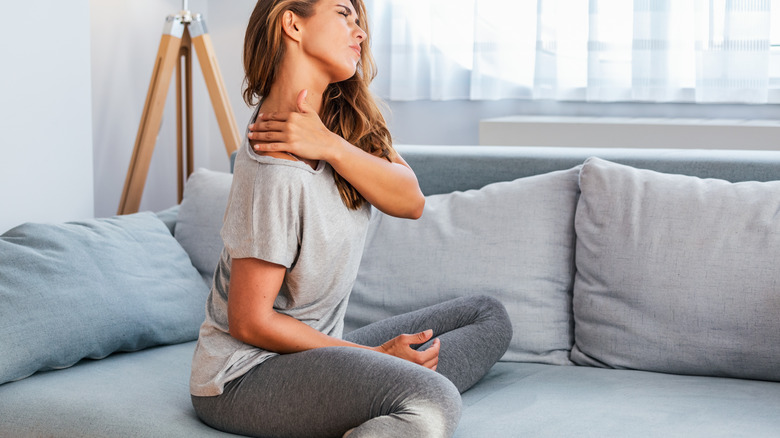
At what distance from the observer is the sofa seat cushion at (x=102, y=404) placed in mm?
1278

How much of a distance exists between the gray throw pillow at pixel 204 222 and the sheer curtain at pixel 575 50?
4.50 feet

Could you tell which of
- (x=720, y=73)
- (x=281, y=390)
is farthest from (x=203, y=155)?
(x=281, y=390)

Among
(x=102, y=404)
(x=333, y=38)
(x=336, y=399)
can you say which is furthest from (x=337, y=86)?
(x=102, y=404)

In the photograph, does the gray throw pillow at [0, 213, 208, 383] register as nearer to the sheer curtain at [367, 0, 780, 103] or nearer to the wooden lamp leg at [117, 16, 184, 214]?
the wooden lamp leg at [117, 16, 184, 214]

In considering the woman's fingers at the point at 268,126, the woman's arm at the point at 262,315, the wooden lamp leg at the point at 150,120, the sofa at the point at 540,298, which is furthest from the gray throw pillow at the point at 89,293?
the wooden lamp leg at the point at 150,120

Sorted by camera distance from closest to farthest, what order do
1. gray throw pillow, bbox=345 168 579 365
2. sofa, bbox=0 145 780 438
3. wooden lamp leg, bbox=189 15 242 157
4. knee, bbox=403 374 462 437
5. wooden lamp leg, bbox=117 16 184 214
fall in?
knee, bbox=403 374 462 437 < sofa, bbox=0 145 780 438 < gray throw pillow, bbox=345 168 579 365 < wooden lamp leg, bbox=117 16 184 214 < wooden lamp leg, bbox=189 15 242 157

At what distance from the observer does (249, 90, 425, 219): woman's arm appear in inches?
44.9

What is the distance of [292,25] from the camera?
3.91 ft

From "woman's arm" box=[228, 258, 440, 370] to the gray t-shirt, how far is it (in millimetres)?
21

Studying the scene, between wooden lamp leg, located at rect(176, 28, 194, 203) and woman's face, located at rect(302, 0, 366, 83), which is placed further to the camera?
wooden lamp leg, located at rect(176, 28, 194, 203)

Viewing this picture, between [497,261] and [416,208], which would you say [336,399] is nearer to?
[416,208]

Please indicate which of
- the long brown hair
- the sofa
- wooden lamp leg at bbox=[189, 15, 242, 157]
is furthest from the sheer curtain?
the long brown hair

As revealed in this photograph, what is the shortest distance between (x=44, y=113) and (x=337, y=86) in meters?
1.02

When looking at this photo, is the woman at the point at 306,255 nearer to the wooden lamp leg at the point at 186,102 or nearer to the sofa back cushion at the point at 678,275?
the sofa back cushion at the point at 678,275
